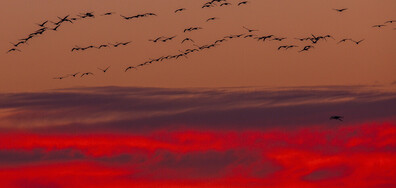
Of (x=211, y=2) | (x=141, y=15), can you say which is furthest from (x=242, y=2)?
(x=141, y=15)

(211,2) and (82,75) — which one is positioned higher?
(211,2)

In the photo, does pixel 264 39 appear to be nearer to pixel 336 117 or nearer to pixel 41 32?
pixel 336 117

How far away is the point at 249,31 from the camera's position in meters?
83.3

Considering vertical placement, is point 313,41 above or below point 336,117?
above

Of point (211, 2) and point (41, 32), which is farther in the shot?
point (211, 2)

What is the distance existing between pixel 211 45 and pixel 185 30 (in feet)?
23.4

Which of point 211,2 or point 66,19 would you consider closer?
point 66,19

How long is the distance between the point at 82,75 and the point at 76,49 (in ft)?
11.6

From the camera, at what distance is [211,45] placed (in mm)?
85125

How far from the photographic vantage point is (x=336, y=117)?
276 ft

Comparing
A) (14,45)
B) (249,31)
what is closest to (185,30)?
(249,31)

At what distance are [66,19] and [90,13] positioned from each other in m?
3.33

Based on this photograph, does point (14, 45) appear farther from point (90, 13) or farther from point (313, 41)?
point (313, 41)

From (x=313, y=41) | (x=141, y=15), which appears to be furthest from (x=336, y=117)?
(x=141, y=15)
